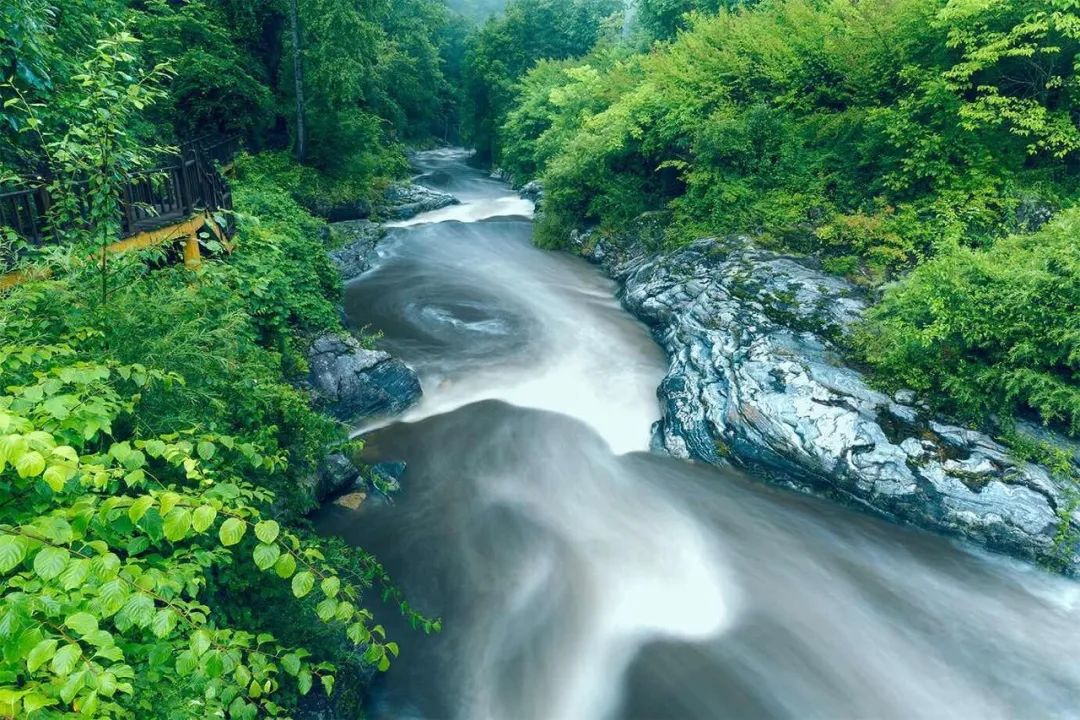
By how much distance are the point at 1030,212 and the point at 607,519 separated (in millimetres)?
9120

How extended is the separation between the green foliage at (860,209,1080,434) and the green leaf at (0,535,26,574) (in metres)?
9.39

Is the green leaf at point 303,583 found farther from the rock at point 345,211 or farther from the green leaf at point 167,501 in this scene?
the rock at point 345,211

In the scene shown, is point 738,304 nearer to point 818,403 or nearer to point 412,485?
point 818,403

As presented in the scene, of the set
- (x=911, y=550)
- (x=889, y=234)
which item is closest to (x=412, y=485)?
(x=911, y=550)

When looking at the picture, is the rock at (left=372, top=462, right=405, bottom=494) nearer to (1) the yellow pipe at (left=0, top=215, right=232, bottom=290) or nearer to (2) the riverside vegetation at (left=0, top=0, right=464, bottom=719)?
(2) the riverside vegetation at (left=0, top=0, right=464, bottom=719)

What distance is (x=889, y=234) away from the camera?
11094 mm

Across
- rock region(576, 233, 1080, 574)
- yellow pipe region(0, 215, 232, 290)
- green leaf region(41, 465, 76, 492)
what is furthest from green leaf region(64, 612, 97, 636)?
rock region(576, 233, 1080, 574)

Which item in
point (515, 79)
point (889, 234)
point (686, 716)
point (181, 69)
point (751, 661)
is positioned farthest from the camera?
point (515, 79)

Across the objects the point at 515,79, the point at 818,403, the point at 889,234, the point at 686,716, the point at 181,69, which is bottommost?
the point at 686,716

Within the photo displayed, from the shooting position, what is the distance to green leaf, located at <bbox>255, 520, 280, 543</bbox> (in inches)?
78.9

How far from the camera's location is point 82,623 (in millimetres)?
1729

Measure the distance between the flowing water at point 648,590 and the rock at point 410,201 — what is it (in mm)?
11890

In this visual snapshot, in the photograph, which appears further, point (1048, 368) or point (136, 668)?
point (1048, 368)

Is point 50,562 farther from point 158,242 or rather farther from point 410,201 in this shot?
point 410,201
